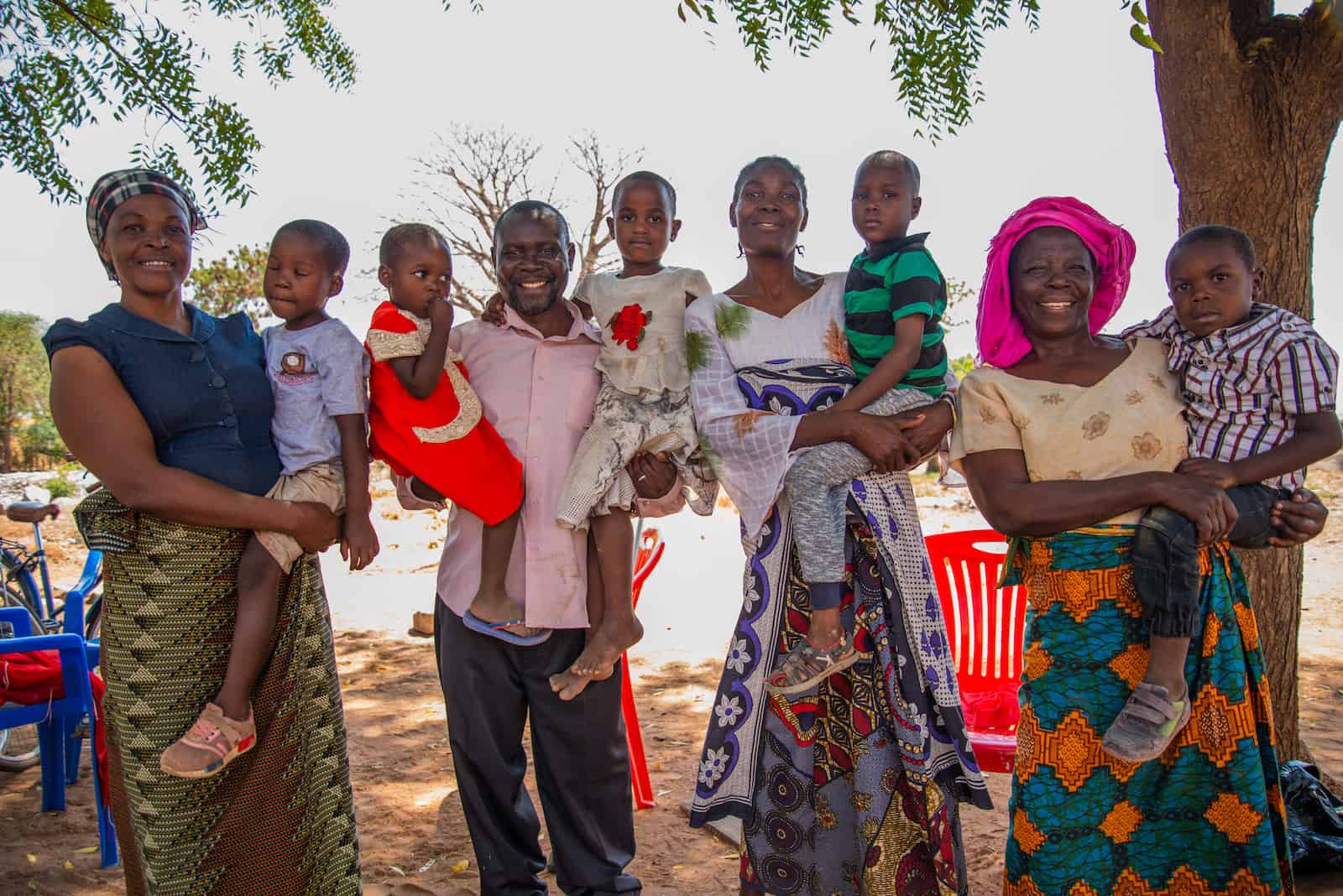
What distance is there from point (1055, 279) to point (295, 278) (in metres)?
2.14

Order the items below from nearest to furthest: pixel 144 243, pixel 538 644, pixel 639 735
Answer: pixel 144 243 → pixel 538 644 → pixel 639 735

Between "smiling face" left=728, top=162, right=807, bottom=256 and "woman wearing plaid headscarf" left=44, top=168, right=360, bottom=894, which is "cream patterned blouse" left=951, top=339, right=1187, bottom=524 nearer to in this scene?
"smiling face" left=728, top=162, right=807, bottom=256

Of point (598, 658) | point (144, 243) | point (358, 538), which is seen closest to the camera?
point (144, 243)

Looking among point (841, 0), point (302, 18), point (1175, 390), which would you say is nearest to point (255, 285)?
point (302, 18)

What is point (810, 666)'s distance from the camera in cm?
249

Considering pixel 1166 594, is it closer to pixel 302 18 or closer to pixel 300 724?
pixel 300 724

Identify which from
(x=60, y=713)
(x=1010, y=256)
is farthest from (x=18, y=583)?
(x=1010, y=256)

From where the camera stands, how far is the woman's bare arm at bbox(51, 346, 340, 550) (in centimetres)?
233

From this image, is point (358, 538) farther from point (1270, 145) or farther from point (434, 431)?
point (1270, 145)

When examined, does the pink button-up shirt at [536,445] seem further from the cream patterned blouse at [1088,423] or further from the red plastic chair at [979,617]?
the red plastic chair at [979,617]

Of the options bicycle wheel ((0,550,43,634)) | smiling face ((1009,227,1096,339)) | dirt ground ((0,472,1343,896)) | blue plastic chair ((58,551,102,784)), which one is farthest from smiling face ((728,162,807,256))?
bicycle wheel ((0,550,43,634))

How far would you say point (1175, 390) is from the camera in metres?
2.49

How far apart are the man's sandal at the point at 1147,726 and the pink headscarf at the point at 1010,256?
918 millimetres

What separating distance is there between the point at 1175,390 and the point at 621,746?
76.5 inches
